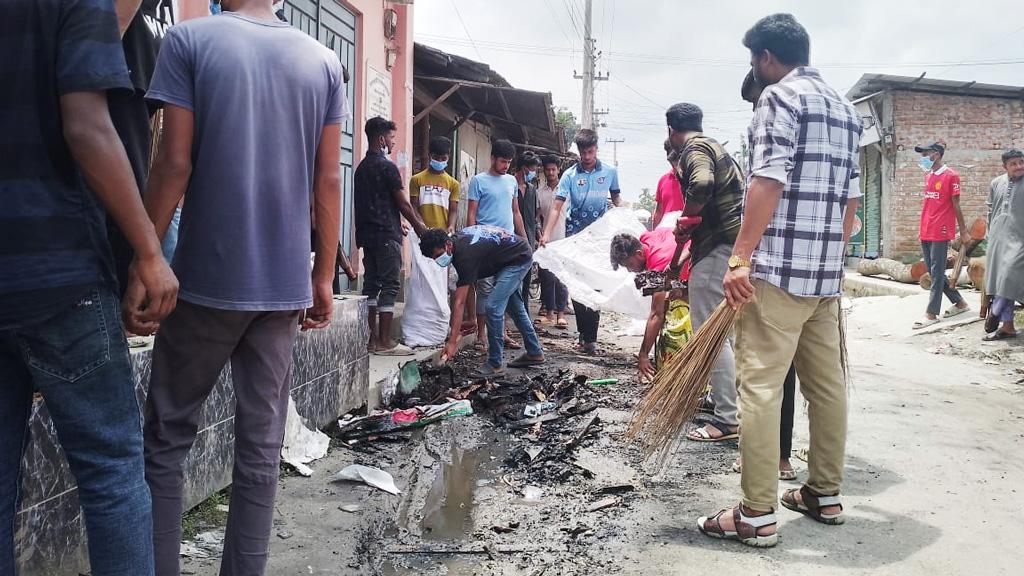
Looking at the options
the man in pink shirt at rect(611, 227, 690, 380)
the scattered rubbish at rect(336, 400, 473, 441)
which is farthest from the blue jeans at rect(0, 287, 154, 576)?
the man in pink shirt at rect(611, 227, 690, 380)

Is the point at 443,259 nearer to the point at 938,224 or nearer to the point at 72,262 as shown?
the point at 72,262

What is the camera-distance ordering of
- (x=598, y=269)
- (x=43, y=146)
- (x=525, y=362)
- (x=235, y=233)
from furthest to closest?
1. (x=598, y=269)
2. (x=525, y=362)
3. (x=235, y=233)
4. (x=43, y=146)

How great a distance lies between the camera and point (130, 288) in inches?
65.7

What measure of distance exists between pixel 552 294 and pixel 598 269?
8.31 ft

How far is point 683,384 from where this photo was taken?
3.07 m

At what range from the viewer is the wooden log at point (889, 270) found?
1361 cm

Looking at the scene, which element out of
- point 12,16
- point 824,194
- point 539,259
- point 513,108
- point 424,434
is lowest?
point 424,434

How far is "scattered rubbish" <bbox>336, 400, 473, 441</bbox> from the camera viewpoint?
4070mm

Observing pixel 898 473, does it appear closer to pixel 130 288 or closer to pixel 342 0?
pixel 130 288

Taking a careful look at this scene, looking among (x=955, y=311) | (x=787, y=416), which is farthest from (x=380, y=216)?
(x=955, y=311)

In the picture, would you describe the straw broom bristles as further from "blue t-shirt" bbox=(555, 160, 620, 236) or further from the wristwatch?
"blue t-shirt" bbox=(555, 160, 620, 236)

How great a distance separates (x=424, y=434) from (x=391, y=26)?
18.5 ft

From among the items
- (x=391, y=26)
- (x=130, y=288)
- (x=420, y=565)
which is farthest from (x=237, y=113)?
(x=391, y=26)

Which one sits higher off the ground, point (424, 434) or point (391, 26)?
point (391, 26)
